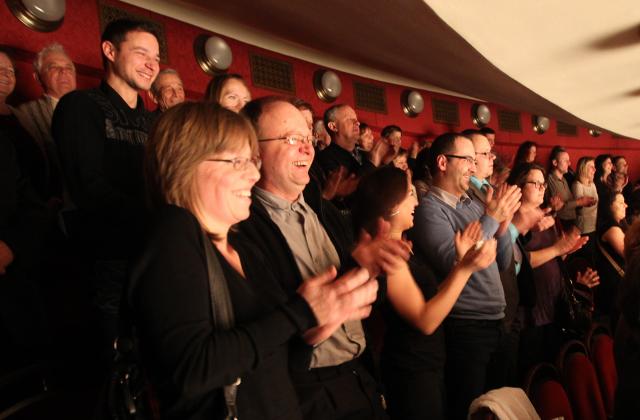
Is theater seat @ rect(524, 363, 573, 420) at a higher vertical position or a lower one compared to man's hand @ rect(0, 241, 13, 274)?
lower

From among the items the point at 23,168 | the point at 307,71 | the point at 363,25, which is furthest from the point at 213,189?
the point at 307,71

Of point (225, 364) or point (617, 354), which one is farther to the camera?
point (617, 354)

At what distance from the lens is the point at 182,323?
0.75m

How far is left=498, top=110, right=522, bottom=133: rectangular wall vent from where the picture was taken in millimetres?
7566

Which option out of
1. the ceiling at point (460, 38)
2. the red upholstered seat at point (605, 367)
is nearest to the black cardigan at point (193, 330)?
the red upholstered seat at point (605, 367)

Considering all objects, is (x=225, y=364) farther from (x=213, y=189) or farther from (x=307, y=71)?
(x=307, y=71)

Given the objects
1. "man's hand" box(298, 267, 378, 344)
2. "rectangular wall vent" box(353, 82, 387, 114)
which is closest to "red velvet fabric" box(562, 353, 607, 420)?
"man's hand" box(298, 267, 378, 344)

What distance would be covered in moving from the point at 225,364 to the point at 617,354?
5.23 ft

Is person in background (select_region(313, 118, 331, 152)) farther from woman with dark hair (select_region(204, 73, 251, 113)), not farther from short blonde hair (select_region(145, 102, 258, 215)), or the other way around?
short blonde hair (select_region(145, 102, 258, 215))

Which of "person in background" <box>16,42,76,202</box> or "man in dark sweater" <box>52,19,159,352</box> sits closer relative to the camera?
"man in dark sweater" <box>52,19,159,352</box>

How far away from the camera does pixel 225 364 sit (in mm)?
762

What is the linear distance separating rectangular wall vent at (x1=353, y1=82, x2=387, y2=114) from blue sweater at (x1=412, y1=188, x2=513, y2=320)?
340 centimetres

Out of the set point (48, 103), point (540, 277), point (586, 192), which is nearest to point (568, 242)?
point (540, 277)

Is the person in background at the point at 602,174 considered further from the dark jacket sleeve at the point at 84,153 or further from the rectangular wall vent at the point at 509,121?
the dark jacket sleeve at the point at 84,153
